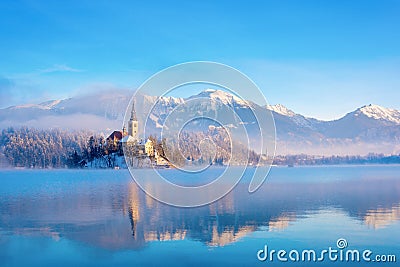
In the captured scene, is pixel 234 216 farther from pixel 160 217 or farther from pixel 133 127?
pixel 133 127

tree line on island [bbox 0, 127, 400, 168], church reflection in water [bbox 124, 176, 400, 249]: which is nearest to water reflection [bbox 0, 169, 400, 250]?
church reflection in water [bbox 124, 176, 400, 249]

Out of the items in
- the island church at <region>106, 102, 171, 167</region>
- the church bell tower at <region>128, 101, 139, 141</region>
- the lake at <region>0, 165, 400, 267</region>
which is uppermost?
the church bell tower at <region>128, 101, 139, 141</region>

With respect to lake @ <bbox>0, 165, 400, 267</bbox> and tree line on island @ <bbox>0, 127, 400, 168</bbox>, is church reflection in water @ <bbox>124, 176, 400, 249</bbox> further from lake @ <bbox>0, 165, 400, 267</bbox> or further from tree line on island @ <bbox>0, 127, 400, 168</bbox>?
tree line on island @ <bbox>0, 127, 400, 168</bbox>

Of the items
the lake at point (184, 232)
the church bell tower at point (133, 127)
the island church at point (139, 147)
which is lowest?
the lake at point (184, 232)

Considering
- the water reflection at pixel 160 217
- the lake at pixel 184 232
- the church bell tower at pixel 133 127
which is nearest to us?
the lake at pixel 184 232

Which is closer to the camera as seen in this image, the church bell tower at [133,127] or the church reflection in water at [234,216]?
the church reflection in water at [234,216]

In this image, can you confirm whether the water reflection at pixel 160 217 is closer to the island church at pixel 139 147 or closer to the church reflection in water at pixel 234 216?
the church reflection in water at pixel 234 216

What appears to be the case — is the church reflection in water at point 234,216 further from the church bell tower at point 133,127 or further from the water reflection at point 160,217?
the church bell tower at point 133,127

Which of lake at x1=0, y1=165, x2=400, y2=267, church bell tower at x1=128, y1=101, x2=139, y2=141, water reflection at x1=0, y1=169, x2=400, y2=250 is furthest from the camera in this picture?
church bell tower at x1=128, y1=101, x2=139, y2=141

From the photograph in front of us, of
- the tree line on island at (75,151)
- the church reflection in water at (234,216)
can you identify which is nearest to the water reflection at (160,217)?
the church reflection in water at (234,216)

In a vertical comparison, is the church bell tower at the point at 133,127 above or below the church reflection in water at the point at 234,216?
above

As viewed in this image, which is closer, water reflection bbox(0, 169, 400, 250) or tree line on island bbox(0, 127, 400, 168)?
water reflection bbox(0, 169, 400, 250)

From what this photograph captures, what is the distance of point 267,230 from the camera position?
73.5ft

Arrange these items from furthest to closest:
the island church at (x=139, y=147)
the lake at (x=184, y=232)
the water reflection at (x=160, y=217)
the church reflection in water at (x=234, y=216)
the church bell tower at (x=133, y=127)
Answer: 1. the church bell tower at (x=133, y=127)
2. the island church at (x=139, y=147)
3. the church reflection in water at (x=234, y=216)
4. the water reflection at (x=160, y=217)
5. the lake at (x=184, y=232)
